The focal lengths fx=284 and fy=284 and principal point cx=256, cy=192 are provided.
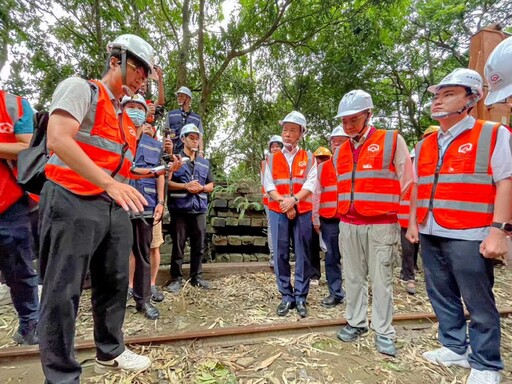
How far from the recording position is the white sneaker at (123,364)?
2.23 meters

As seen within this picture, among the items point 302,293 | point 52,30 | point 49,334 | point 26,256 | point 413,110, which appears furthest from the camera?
point 413,110

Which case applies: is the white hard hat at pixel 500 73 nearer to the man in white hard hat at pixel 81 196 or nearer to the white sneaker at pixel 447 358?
the white sneaker at pixel 447 358

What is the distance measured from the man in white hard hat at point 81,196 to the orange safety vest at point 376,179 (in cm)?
192

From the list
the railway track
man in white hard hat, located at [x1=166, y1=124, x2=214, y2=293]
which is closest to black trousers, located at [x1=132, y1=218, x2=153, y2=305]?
the railway track

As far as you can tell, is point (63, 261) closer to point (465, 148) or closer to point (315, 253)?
point (465, 148)

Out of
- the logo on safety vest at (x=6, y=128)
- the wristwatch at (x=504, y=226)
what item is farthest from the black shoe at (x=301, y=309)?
the logo on safety vest at (x=6, y=128)

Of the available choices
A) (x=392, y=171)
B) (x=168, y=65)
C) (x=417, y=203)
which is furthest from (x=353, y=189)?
(x=168, y=65)

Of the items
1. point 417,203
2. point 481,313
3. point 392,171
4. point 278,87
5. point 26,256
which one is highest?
point 278,87

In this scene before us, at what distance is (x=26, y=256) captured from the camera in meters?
2.49

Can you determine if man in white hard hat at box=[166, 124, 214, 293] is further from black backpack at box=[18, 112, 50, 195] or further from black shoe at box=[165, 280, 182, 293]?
black backpack at box=[18, 112, 50, 195]

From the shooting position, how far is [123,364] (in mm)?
2238

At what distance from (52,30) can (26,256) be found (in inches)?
222

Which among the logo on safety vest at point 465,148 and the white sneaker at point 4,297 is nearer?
the logo on safety vest at point 465,148

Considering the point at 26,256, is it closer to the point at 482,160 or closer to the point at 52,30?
the point at 482,160
